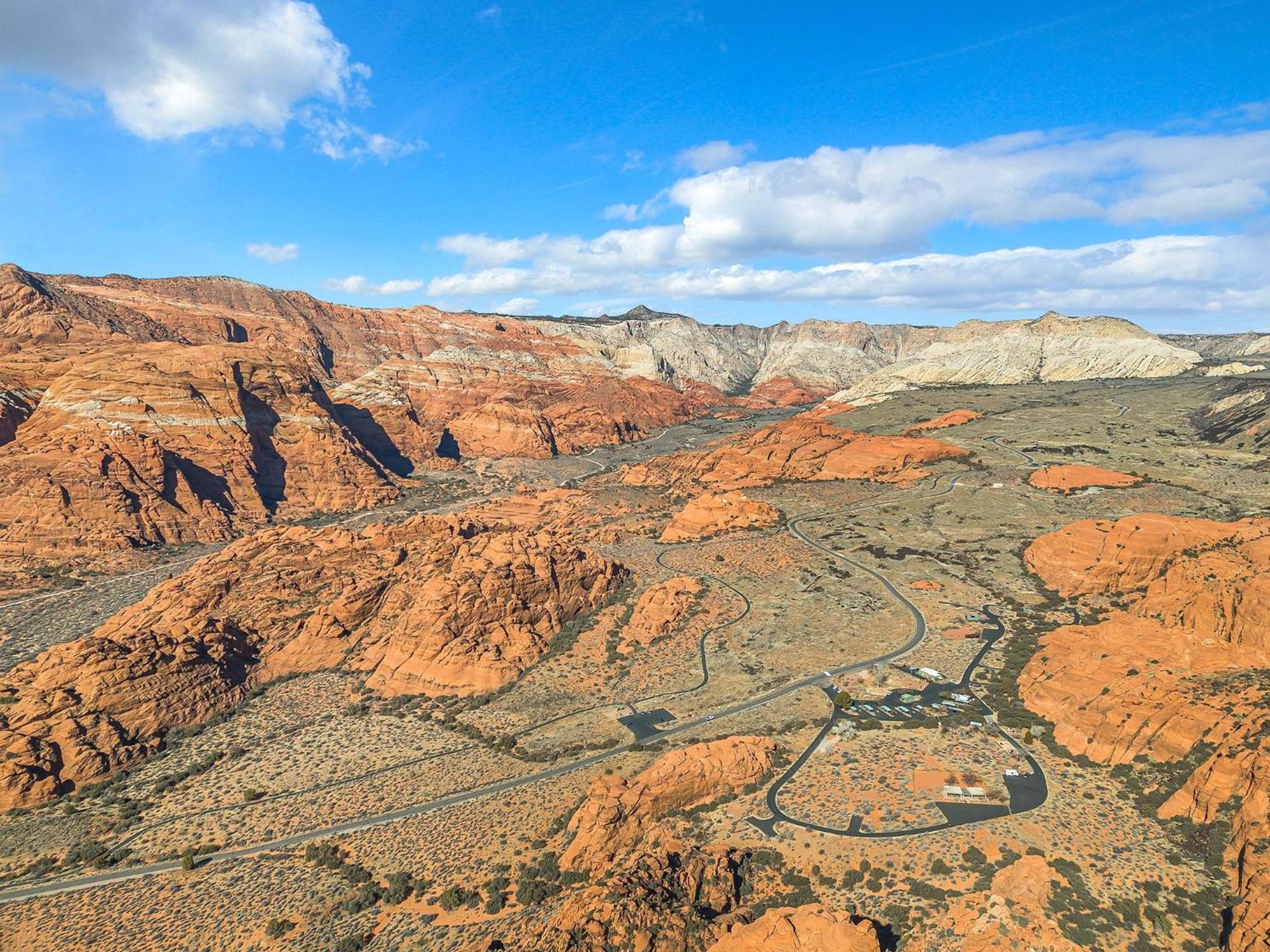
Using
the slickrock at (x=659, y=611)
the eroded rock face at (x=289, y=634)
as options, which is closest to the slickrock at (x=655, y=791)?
the slickrock at (x=659, y=611)

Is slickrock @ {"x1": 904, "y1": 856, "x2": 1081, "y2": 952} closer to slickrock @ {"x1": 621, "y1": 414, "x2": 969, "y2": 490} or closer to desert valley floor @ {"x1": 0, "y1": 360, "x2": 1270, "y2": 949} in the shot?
desert valley floor @ {"x1": 0, "y1": 360, "x2": 1270, "y2": 949}

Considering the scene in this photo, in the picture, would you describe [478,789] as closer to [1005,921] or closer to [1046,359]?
[1005,921]

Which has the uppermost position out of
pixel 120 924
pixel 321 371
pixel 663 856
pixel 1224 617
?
pixel 321 371

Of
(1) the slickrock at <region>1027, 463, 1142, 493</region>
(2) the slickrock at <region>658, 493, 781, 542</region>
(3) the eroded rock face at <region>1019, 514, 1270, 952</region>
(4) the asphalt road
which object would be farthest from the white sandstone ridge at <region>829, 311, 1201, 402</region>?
(4) the asphalt road

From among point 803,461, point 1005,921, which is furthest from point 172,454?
point 1005,921

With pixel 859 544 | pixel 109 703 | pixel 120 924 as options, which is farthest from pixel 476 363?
pixel 120 924

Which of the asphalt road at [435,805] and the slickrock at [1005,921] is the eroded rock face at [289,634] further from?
the slickrock at [1005,921]

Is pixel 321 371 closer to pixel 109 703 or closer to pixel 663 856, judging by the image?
pixel 109 703

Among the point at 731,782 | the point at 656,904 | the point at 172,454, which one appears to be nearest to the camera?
the point at 656,904
